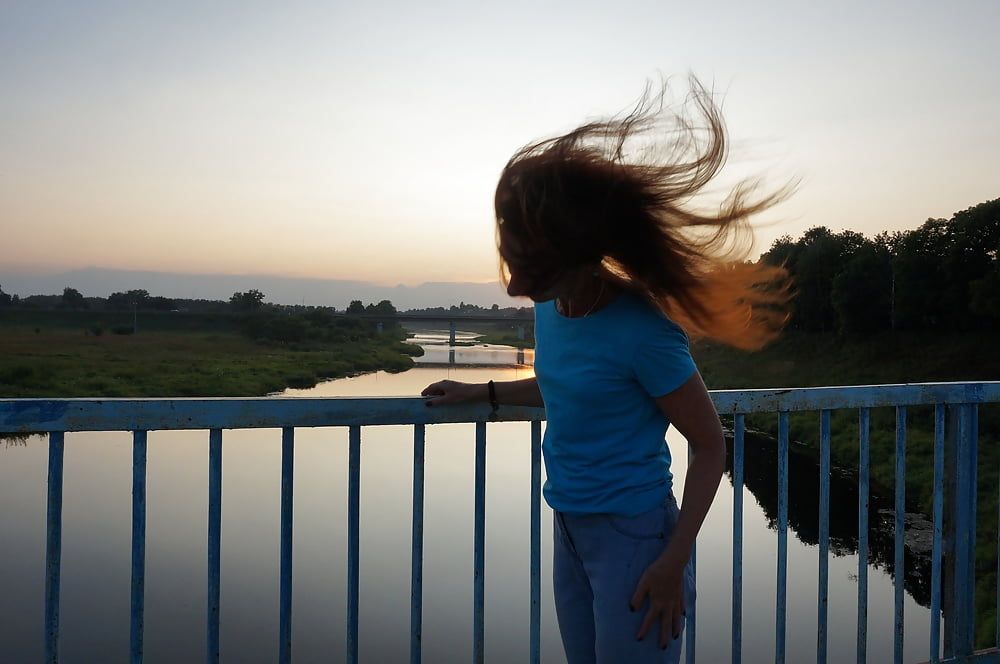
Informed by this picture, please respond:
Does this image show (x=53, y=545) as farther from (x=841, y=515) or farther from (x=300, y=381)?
(x=300, y=381)

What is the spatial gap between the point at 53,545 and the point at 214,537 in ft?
1.03

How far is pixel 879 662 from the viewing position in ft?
48.0

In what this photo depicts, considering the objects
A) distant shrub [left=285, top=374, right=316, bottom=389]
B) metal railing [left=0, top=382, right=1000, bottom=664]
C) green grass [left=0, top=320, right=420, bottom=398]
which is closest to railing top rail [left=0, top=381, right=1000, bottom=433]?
metal railing [left=0, top=382, right=1000, bottom=664]

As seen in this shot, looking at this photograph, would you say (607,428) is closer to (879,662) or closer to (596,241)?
(596,241)

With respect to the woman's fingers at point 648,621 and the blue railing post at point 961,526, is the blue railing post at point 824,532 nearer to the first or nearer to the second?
the blue railing post at point 961,526

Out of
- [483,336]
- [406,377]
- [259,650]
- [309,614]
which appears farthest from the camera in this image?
[483,336]

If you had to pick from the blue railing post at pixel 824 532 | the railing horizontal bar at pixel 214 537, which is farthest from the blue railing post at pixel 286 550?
the blue railing post at pixel 824 532

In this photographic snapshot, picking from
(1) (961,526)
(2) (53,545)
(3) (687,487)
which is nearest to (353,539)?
(2) (53,545)

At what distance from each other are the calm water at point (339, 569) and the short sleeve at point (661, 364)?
1337 centimetres

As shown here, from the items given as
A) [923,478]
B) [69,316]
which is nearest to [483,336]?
[69,316]

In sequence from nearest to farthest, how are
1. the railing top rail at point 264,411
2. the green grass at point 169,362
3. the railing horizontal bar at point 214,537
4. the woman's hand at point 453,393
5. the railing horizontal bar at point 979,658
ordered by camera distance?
the railing top rail at point 264,411
the railing horizontal bar at point 214,537
the woman's hand at point 453,393
the railing horizontal bar at point 979,658
the green grass at point 169,362

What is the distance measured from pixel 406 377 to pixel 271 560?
25985mm

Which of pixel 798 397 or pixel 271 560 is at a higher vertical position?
pixel 798 397

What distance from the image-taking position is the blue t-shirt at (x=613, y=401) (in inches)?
49.8
